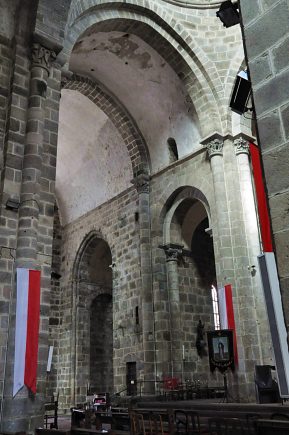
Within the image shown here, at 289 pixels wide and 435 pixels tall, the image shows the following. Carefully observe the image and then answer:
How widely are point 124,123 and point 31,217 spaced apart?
8963 millimetres

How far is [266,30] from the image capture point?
2922mm

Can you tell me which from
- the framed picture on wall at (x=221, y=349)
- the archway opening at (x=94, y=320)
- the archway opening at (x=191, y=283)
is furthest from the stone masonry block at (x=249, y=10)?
the archway opening at (x=94, y=320)

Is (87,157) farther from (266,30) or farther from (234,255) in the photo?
(266,30)

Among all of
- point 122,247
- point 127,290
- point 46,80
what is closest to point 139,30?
point 46,80

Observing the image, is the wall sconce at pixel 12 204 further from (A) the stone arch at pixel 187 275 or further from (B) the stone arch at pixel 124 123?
(B) the stone arch at pixel 124 123

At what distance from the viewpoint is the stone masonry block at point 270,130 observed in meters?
2.69

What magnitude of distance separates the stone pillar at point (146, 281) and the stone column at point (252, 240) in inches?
149

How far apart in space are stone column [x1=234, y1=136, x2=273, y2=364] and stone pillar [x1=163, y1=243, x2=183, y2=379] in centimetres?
302

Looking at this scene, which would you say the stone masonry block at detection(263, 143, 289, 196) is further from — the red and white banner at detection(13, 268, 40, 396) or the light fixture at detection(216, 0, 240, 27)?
the red and white banner at detection(13, 268, 40, 396)

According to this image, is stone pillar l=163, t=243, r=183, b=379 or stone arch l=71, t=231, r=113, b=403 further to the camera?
stone arch l=71, t=231, r=113, b=403

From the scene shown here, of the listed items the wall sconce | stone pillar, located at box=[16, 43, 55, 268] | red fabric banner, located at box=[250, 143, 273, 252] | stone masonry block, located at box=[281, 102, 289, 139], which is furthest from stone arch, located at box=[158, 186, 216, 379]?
stone masonry block, located at box=[281, 102, 289, 139]

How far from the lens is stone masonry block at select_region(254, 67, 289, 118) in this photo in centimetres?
272

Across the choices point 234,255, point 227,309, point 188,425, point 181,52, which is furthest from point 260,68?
point 181,52

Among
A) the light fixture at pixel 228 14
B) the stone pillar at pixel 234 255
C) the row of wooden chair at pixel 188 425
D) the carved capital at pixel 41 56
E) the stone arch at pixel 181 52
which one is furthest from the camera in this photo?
the stone arch at pixel 181 52
